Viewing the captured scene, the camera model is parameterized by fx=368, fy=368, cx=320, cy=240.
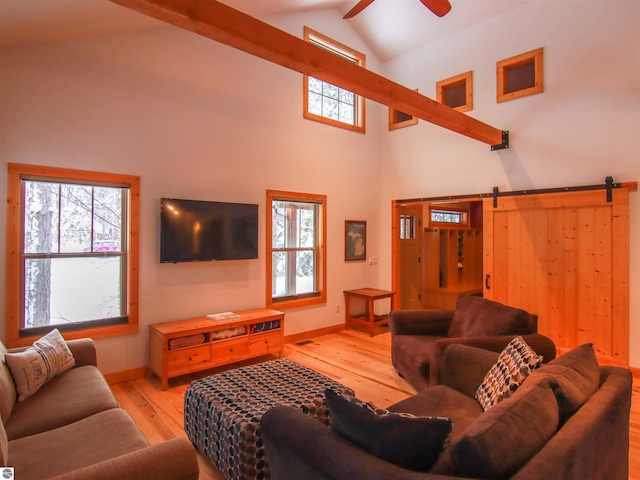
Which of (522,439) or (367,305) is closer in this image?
(522,439)

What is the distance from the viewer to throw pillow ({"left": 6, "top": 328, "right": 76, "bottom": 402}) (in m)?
2.30

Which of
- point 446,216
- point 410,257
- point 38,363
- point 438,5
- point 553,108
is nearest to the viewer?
point 38,363

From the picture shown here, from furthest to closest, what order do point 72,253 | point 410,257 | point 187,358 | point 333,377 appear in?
point 410,257 → point 333,377 → point 187,358 → point 72,253

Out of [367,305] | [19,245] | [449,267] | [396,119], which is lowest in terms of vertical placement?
[367,305]

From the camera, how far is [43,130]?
10.7 ft

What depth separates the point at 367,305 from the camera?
6.14m

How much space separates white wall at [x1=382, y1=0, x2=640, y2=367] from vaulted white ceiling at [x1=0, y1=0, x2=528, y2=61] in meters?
0.22

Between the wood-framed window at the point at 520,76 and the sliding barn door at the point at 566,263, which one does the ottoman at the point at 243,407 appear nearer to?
the sliding barn door at the point at 566,263

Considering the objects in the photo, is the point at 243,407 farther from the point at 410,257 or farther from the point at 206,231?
the point at 410,257

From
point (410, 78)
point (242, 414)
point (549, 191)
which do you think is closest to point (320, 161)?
point (410, 78)

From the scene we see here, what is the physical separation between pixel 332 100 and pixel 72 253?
405 cm

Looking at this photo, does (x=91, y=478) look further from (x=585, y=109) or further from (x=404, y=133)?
(x=404, y=133)

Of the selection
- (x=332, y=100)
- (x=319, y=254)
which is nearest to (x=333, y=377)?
(x=319, y=254)

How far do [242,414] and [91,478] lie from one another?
0.92 m
